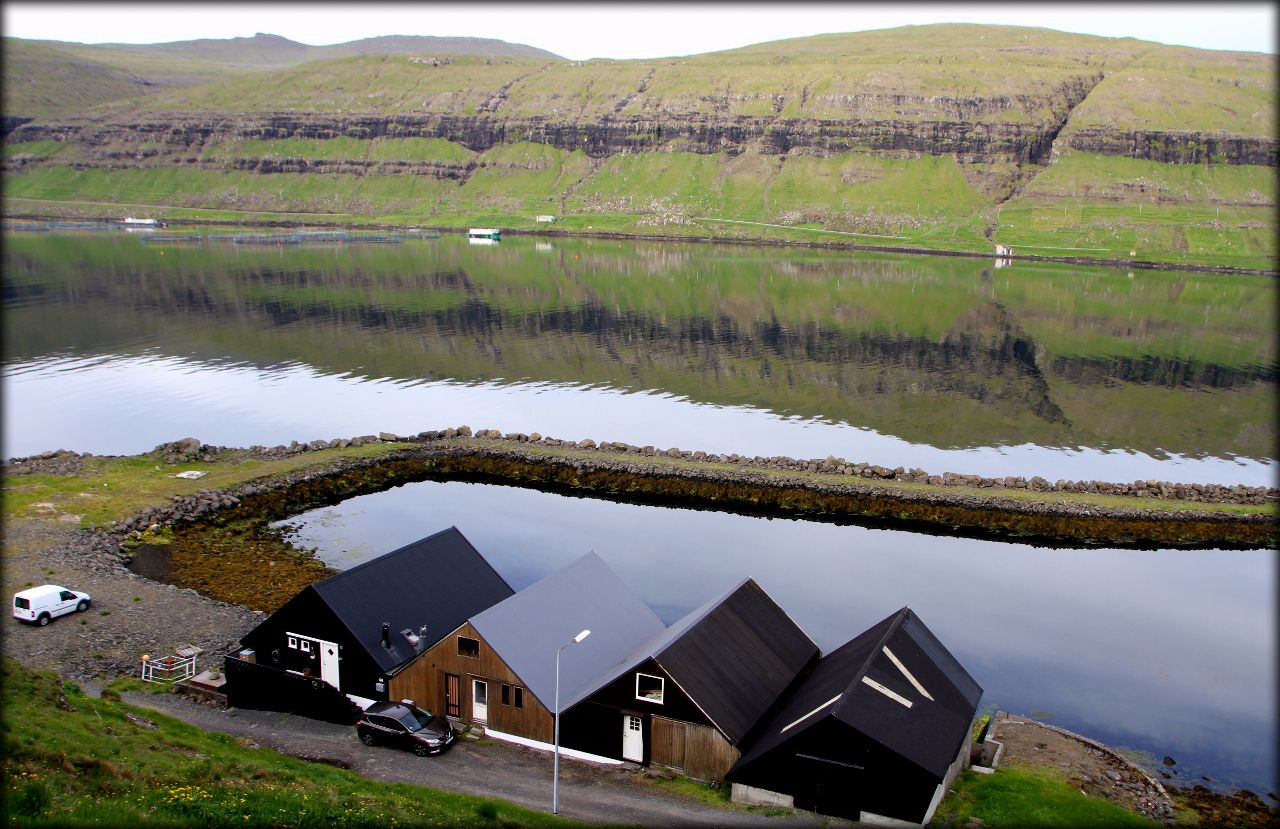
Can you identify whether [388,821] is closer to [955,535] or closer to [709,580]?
[709,580]

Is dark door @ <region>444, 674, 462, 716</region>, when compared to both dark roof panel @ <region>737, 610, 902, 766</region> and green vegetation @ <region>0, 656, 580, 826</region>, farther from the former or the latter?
dark roof panel @ <region>737, 610, 902, 766</region>

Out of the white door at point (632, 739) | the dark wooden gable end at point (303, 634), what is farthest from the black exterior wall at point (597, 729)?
the dark wooden gable end at point (303, 634)

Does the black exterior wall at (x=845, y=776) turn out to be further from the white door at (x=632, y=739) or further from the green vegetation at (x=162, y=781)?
the green vegetation at (x=162, y=781)

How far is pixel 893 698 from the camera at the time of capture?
27.8 m

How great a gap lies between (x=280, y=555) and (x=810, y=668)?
29632 mm

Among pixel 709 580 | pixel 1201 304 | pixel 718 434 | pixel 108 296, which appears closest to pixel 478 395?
pixel 718 434

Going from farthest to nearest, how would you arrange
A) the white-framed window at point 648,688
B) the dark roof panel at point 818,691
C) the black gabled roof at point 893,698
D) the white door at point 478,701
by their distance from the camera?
the white door at point 478,701, the white-framed window at point 648,688, the dark roof panel at point 818,691, the black gabled roof at point 893,698

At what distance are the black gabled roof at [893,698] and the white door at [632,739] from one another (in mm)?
3425

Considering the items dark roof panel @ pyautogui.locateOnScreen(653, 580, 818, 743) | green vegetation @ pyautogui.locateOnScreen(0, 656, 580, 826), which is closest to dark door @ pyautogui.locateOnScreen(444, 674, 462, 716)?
green vegetation @ pyautogui.locateOnScreen(0, 656, 580, 826)

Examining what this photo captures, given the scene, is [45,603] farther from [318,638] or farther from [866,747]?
[866,747]

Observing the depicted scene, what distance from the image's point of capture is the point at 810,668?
110 feet

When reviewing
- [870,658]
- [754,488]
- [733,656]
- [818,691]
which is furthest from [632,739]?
[754,488]

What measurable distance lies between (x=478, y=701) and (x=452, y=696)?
3.40 ft

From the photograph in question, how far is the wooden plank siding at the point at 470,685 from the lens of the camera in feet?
98.3
